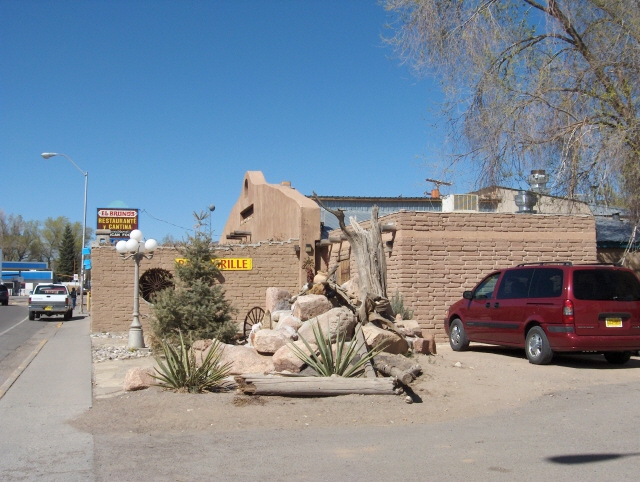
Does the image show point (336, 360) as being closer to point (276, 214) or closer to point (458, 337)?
point (458, 337)

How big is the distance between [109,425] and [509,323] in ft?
23.5

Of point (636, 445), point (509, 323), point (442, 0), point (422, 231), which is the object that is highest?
point (442, 0)

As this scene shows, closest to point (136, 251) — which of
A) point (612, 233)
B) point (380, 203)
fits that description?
point (612, 233)

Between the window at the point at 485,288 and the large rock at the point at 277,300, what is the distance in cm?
547

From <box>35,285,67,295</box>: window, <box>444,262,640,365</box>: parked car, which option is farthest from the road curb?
<box>35,285,67,295</box>: window

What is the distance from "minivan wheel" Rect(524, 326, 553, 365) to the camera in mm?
11118

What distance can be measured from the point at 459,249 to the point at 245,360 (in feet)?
22.4

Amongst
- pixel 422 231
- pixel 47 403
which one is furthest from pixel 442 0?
pixel 47 403

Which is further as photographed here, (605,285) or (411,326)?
(411,326)

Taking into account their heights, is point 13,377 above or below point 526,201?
below

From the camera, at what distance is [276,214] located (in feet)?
77.5

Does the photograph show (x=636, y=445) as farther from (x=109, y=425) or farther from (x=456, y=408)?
(x=109, y=425)

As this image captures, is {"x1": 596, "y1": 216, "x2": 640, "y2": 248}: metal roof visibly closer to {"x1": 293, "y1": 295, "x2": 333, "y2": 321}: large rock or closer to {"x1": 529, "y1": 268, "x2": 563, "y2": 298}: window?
{"x1": 529, "y1": 268, "x2": 563, "y2": 298}: window

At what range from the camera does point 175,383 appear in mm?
9383
